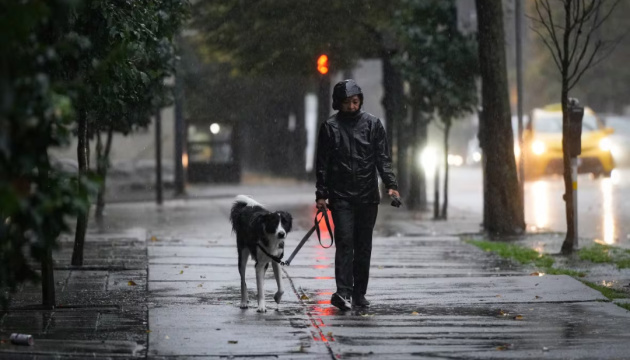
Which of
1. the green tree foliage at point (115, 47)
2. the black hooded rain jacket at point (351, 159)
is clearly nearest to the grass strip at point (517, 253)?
the black hooded rain jacket at point (351, 159)

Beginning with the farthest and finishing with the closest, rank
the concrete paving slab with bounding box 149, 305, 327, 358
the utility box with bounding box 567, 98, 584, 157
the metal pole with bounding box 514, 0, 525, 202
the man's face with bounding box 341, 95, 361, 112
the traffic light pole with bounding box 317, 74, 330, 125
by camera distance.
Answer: the traffic light pole with bounding box 317, 74, 330, 125 < the metal pole with bounding box 514, 0, 525, 202 < the utility box with bounding box 567, 98, 584, 157 < the man's face with bounding box 341, 95, 361, 112 < the concrete paving slab with bounding box 149, 305, 327, 358

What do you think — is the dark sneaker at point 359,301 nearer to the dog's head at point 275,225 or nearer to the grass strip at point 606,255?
the dog's head at point 275,225

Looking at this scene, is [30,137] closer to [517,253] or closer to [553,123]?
[517,253]

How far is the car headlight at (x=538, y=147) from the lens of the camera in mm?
33312

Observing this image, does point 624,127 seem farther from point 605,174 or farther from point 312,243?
point 312,243

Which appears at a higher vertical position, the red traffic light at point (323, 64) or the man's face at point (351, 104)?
the red traffic light at point (323, 64)

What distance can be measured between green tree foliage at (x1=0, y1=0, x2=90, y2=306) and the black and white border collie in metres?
3.17

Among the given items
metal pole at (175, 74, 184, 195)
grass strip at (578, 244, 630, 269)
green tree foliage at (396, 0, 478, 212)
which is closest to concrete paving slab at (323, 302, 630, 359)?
grass strip at (578, 244, 630, 269)

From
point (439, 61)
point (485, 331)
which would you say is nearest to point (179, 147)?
point (439, 61)

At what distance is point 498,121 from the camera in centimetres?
1789

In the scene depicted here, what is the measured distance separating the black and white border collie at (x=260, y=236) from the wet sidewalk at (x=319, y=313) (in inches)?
10.3

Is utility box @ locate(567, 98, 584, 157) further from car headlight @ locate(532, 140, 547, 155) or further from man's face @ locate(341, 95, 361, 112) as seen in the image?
car headlight @ locate(532, 140, 547, 155)

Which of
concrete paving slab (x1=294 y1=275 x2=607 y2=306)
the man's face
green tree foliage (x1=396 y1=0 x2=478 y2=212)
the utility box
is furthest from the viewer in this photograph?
green tree foliage (x1=396 y1=0 x2=478 y2=212)

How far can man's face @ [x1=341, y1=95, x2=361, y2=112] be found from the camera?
1014 cm
